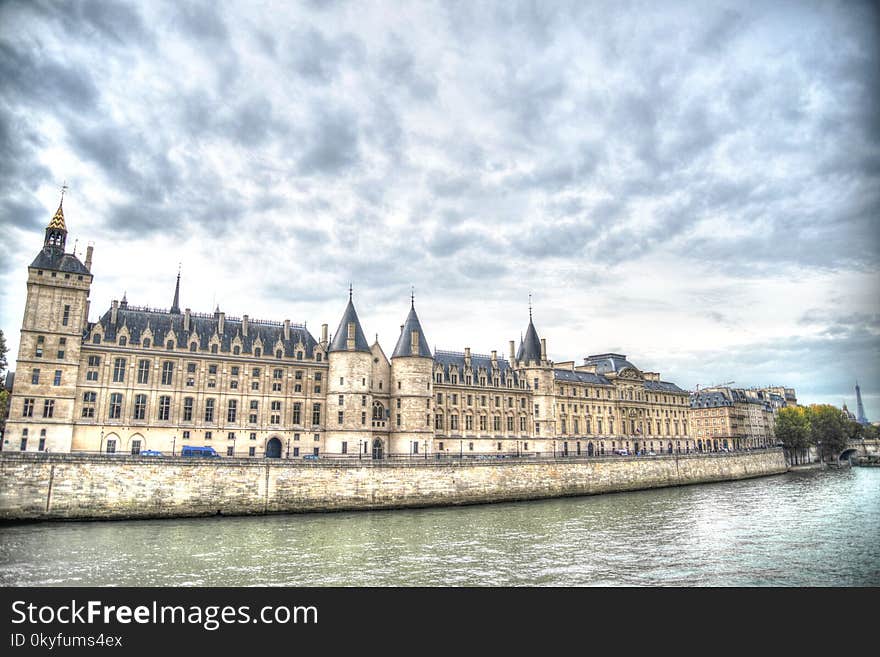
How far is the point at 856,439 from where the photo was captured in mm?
118875

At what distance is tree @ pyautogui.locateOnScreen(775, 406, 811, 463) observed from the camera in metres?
104

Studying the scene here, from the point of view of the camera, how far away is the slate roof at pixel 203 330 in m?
54.5

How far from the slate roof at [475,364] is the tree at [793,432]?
193 ft

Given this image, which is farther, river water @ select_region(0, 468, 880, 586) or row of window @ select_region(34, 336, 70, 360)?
row of window @ select_region(34, 336, 70, 360)

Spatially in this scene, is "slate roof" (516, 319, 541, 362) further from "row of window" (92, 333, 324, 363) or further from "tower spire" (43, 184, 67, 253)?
"tower spire" (43, 184, 67, 253)

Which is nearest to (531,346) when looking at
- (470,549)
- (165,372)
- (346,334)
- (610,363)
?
(610,363)

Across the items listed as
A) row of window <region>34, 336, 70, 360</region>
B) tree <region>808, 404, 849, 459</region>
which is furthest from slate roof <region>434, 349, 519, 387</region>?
tree <region>808, 404, 849, 459</region>

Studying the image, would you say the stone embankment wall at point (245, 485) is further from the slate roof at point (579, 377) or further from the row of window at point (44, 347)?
the slate roof at point (579, 377)

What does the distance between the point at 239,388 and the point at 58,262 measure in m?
19.0

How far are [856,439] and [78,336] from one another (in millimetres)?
136309

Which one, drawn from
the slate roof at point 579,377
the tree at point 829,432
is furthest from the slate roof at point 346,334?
the tree at point 829,432

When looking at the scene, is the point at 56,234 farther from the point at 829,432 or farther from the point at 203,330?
the point at 829,432

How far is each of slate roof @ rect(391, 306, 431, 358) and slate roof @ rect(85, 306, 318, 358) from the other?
915 cm

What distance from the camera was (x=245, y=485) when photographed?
43125 mm
